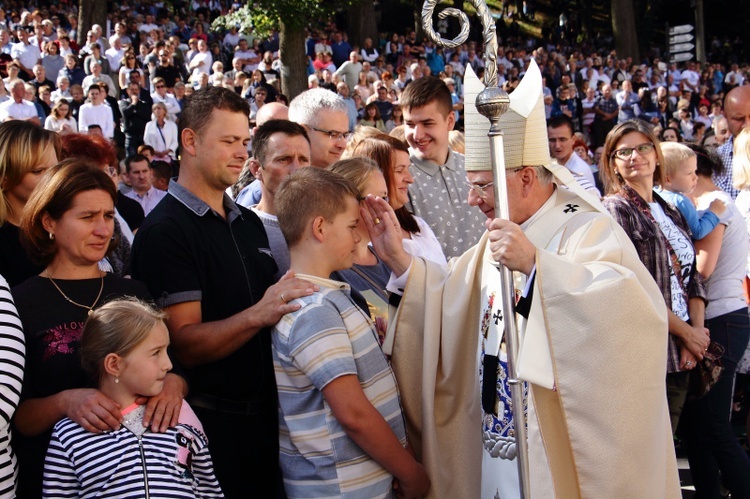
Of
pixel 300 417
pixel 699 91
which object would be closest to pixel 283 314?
pixel 300 417

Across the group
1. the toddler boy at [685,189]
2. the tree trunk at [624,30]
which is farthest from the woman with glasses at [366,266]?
the tree trunk at [624,30]

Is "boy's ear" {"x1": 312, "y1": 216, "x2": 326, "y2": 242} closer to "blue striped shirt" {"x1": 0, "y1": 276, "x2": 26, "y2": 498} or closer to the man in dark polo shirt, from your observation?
the man in dark polo shirt

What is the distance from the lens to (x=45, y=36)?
1545cm

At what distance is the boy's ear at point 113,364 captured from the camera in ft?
8.98

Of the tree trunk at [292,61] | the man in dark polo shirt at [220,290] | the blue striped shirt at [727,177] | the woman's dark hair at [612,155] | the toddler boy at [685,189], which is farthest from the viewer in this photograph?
the tree trunk at [292,61]

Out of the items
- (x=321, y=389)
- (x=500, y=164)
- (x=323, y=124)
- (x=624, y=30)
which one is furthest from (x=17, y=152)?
(x=624, y=30)

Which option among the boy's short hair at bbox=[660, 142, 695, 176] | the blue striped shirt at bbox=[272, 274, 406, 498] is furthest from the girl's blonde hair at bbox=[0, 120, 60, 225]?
the boy's short hair at bbox=[660, 142, 695, 176]

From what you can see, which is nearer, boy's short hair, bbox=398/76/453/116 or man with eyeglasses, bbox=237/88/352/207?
man with eyeglasses, bbox=237/88/352/207

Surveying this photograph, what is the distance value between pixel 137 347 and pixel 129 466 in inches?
14.8

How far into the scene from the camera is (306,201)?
3.06m

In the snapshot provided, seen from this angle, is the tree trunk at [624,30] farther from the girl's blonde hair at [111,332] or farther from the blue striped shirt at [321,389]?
the girl's blonde hair at [111,332]

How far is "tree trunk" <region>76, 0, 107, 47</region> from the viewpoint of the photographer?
18.9 meters

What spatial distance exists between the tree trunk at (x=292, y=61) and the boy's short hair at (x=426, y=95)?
10.3 m

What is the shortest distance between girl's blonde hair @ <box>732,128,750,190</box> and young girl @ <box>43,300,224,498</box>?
4.17 metres
